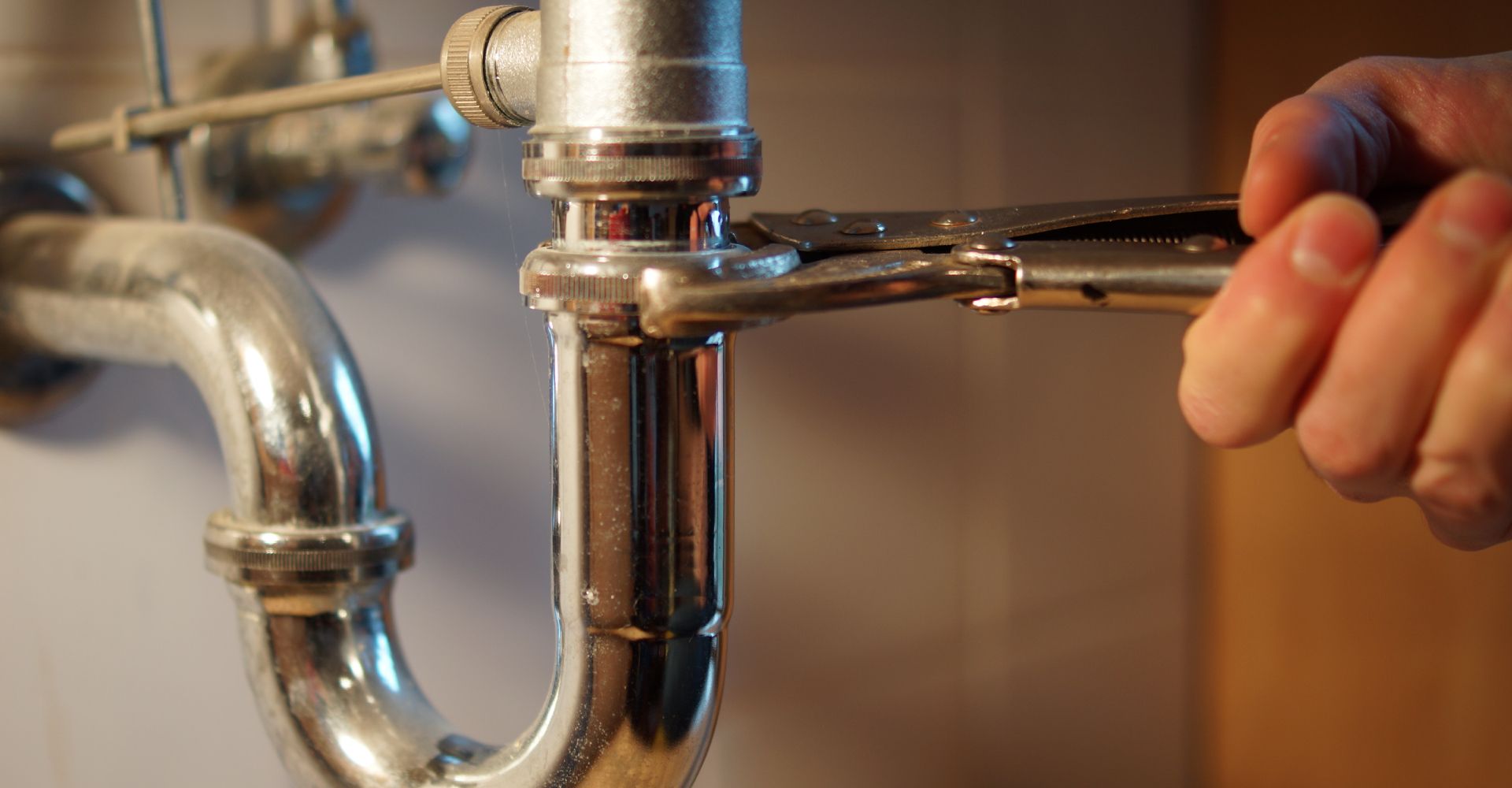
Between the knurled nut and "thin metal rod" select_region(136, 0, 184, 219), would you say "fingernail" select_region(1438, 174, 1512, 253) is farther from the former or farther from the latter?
"thin metal rod" select_region(136, 0, 184, 219)

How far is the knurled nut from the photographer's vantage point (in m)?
0.23

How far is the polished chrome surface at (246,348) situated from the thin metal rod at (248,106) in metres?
0.03

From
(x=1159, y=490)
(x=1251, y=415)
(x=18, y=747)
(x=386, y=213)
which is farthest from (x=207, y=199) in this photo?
(x=1159, y=490)

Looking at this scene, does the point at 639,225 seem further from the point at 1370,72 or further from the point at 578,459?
the point at 1370,72

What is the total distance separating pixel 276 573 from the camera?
10.3 inches

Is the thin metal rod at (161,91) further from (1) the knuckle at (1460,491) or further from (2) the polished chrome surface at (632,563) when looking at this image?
(1) the knuckle at (1460,491)

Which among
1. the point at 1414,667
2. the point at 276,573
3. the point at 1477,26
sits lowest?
the point at 1414,667

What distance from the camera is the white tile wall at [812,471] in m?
0.36

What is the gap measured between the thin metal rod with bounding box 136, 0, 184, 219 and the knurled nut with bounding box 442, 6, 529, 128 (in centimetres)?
13

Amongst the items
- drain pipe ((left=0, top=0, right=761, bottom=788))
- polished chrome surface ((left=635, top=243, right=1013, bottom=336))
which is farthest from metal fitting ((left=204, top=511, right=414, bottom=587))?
polished chrome surface ((left=635, top=243, right=1013, bottom=336))

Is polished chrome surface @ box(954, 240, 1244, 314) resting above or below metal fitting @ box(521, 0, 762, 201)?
below

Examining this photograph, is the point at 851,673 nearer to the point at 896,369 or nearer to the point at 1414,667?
the point at 896,369

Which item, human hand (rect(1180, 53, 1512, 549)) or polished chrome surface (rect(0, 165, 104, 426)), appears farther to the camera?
polished chrome surface (rect(0, 165, 104, 426))

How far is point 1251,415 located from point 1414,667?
421 millimetres
